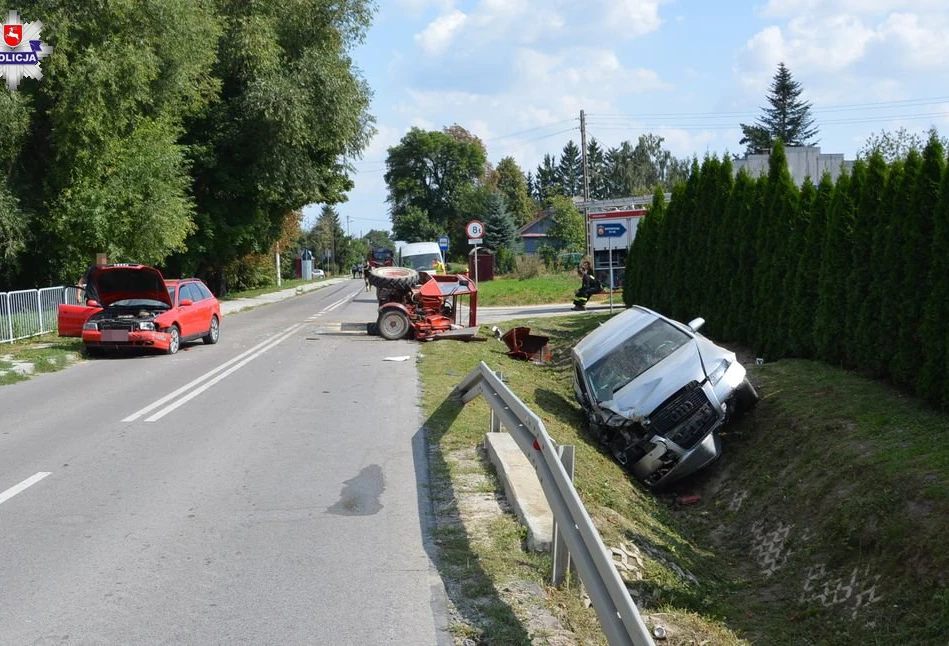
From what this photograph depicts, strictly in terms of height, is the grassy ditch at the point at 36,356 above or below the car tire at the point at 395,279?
below

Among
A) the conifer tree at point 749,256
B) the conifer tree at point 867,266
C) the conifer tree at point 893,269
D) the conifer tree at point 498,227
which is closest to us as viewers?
the conifer tree at point 893,269

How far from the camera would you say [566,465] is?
19.5ft

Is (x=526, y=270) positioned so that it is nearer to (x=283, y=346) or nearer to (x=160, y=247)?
(x=160, y=247)

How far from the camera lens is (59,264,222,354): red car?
19.1 metres

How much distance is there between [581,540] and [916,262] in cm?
695

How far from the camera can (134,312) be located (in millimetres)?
19672

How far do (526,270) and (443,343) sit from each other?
134ft

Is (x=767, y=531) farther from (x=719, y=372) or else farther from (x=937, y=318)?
(x=937, y=318)

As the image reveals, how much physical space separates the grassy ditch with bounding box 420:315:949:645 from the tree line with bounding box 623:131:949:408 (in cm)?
64

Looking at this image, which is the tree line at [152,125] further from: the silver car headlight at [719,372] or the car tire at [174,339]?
the silver car headlight at [719,372]

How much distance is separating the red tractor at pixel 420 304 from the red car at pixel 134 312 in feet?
13.5

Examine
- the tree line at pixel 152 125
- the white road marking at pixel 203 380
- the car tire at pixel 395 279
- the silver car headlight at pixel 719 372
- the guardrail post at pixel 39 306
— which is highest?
the tree line at pixel 152 125

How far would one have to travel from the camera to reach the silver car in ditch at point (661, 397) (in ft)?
32.9

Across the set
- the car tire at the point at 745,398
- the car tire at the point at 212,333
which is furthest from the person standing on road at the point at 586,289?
the car tire at the point at 745,398
